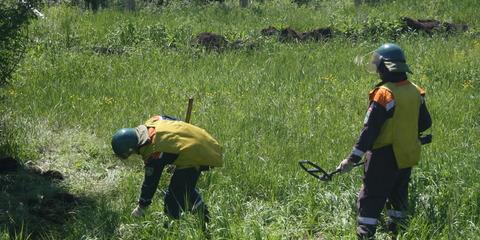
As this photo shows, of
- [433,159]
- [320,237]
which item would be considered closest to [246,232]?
[320,237]

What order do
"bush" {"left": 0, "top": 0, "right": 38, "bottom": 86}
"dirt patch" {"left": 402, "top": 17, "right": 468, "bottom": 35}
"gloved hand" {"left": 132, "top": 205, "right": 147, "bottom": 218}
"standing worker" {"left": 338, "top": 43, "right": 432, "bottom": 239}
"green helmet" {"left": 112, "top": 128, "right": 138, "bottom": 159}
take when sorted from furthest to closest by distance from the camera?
"dirt patch" {"left": 402, "top": 17, "right": 468, "bottom": 35}
"bush" {"left": 0, "top": 0, "right": 38, "bottom": 86}
"gloved hand" {"left": 132, "top": 205, "right": 147, "bottom": 218}
"green helmet" {"left": 112, "top": 128, "right": 138, "bottom": 159}
"standing worker" {"left": 338, "top": 43, "right": 432, "bottom": 239}

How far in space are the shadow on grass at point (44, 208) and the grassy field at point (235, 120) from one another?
0.02 m

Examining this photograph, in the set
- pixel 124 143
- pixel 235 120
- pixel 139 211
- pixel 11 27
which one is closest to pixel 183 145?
pixel 124 143

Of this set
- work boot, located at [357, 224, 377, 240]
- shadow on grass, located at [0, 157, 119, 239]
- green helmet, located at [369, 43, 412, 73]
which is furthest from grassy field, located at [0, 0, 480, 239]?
green helmet, located at [369, 43, 412, 73]

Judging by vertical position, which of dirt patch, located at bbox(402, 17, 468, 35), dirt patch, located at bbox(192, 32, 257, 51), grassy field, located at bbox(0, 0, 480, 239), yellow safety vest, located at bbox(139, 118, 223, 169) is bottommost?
grassy field, located at bbox(0, 0, 480, 239)

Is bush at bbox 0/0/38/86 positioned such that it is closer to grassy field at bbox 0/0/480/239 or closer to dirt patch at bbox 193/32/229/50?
grassy field at bbox 0/0/480/239

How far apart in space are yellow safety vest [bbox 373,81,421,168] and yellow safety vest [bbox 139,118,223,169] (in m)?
1.32

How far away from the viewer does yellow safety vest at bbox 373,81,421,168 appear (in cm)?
466

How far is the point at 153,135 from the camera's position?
4.82 m

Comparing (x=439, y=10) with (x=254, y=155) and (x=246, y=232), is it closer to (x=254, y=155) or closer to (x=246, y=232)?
(x=254, y=155)

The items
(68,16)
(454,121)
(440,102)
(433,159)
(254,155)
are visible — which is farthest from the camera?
(68,16)

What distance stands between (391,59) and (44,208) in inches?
137

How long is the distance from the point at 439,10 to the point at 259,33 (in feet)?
18.8

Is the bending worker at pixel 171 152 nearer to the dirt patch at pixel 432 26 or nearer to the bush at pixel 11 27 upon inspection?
the bush at pixel 11 27
